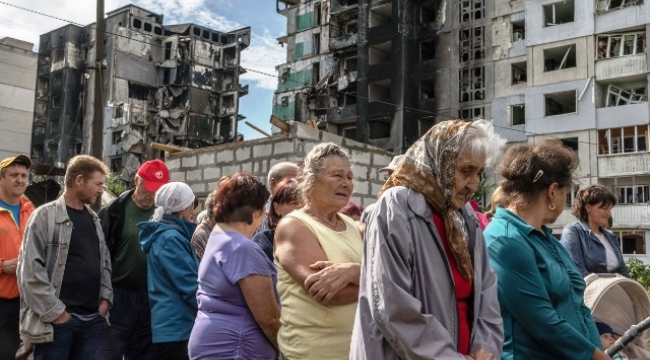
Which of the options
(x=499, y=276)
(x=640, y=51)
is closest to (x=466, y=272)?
(x=499, y=276)

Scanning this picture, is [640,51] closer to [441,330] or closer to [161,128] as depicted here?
[441,330]

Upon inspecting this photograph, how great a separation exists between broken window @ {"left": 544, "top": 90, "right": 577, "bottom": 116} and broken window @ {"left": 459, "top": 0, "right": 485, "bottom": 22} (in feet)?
26.0

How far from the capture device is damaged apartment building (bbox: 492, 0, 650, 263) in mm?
31703

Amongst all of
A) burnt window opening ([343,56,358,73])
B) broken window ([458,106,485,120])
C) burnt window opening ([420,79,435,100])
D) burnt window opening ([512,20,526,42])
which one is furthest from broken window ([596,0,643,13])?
burnt window opening ([343,56,358,73])

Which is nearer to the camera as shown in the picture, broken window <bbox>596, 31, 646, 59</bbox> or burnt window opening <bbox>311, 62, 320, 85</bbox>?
broken window <bbox>596, 31, 646, 59</bbox>

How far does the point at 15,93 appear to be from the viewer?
38.9 metres

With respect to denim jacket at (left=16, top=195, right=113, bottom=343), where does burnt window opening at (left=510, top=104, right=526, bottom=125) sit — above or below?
above

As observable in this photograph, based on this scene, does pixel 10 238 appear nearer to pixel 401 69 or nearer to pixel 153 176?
pixel 153 176

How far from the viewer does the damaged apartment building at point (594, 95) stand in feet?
104

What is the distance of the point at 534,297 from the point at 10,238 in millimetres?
→ 4033

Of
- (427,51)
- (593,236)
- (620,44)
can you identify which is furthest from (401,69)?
(593,236)

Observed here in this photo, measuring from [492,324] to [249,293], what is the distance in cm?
128

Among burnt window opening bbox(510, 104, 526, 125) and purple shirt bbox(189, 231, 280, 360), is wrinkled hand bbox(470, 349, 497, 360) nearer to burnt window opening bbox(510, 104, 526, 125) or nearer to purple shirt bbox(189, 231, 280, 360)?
purple shirt bbox(189, 231, 280, 360)

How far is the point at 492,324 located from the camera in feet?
8.44
